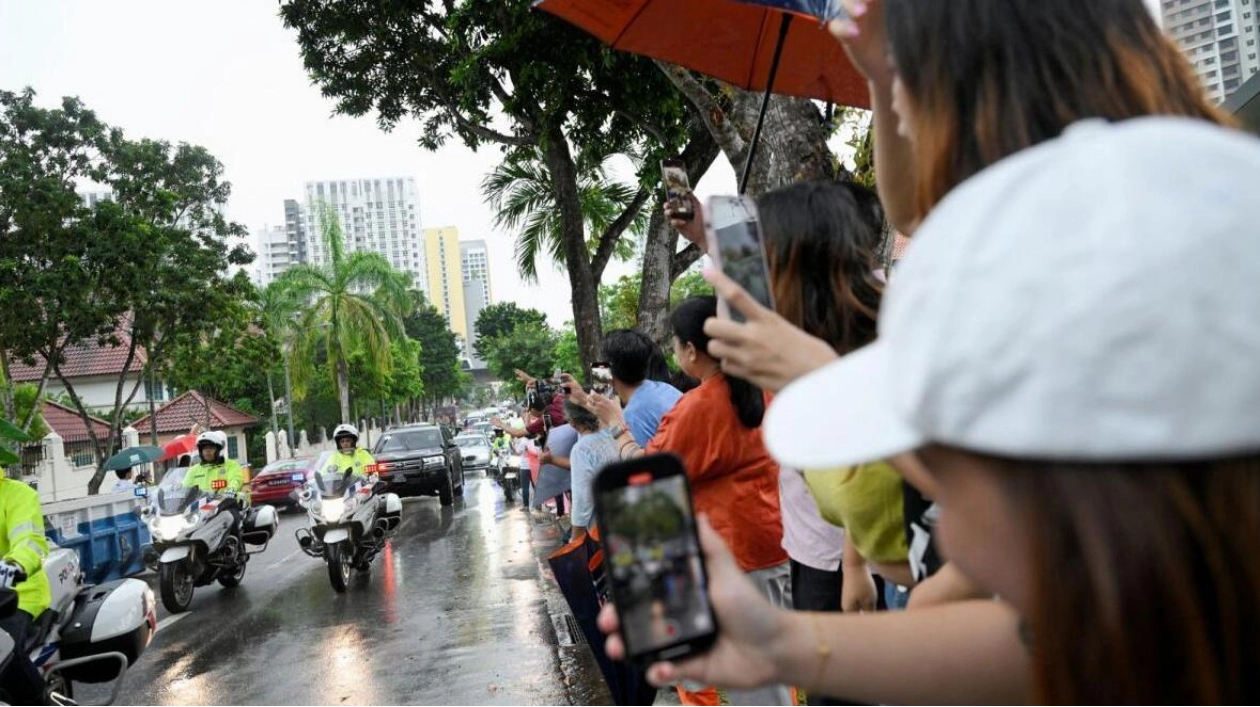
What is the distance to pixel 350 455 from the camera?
1026cm


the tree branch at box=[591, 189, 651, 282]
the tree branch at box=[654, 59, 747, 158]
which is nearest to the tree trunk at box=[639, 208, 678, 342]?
the tree branch at box=[591, 189, 651, 282]

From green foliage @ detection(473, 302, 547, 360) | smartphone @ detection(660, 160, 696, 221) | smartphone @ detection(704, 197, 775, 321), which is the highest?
green foliage @ detection(473, 302, 547, 360)

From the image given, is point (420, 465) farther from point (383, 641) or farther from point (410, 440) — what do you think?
point (383, 641)

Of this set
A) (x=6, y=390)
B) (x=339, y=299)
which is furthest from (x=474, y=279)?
(x=6, y=390)

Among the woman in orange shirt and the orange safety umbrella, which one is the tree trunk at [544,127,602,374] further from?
the woman in orange shirt

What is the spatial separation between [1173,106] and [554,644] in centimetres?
574

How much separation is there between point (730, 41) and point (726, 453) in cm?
199

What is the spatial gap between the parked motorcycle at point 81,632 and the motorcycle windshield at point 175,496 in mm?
3996

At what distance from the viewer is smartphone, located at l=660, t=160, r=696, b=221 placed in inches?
81.4

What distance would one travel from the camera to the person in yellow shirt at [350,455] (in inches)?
394

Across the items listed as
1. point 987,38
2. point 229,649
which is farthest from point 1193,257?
point 229,649

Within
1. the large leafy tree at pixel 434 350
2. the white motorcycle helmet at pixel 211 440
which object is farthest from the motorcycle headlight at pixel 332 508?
the large leafy tree at pixel 434 350

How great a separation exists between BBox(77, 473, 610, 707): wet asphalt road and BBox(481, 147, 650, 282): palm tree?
5.54m

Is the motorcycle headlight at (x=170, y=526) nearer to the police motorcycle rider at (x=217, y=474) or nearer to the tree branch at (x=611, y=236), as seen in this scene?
the police motorcycle rider at (x=217, y=474)
